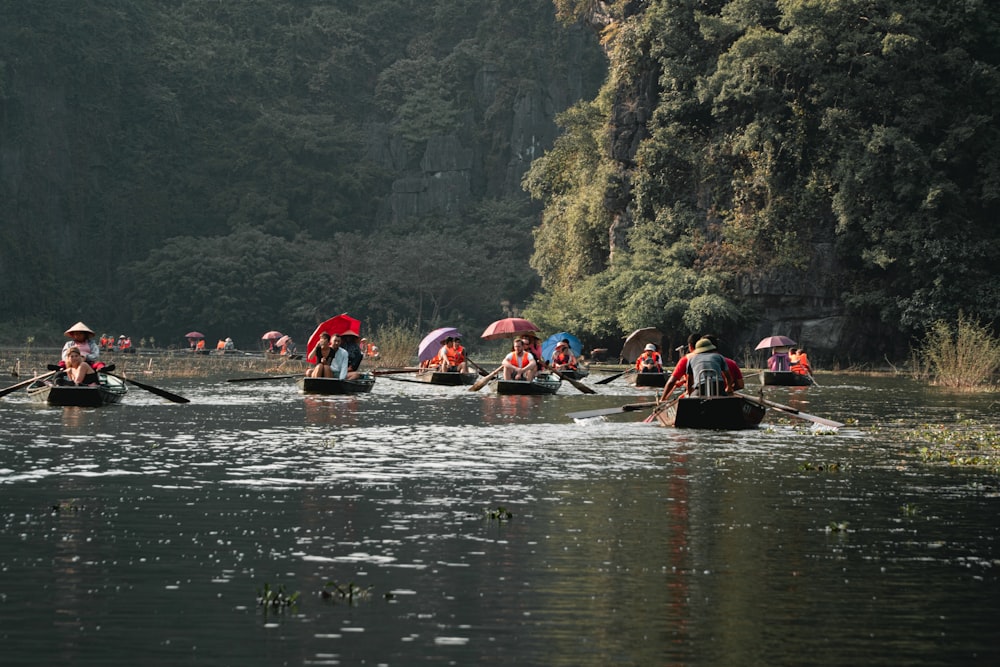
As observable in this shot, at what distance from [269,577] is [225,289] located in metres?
66.0

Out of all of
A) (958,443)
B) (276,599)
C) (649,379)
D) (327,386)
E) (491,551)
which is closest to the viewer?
(276,599)

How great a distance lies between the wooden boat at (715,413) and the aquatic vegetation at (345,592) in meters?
13.0

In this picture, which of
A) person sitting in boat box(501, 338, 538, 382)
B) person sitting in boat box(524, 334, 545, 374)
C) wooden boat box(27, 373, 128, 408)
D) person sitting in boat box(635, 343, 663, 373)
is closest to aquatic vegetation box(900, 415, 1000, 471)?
person sitting in boat box(501, 338, 538, 382)

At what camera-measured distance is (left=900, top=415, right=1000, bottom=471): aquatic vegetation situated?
60.5ft

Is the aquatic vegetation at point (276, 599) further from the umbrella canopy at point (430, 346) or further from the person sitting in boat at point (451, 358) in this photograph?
the umbrella canopy at point (430, 346)

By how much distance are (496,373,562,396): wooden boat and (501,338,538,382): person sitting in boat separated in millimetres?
225

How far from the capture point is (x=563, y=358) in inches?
1585

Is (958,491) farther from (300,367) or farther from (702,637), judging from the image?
(300,367)

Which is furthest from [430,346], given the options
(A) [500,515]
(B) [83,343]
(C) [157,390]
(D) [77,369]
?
(A) [500,515]

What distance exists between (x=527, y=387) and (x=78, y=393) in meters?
10.1

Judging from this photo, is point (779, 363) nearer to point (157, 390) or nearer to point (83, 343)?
point (157, 390)

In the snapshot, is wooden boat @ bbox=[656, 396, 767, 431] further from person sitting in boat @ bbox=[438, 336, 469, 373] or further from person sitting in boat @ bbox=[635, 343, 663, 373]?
person sitting in boat @ bbox=[438, 336, 469, 373]

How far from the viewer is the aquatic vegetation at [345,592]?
9.52 m

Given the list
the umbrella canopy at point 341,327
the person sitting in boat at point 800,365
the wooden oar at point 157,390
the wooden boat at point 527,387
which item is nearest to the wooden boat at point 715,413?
the wooden boat at point 527,387
